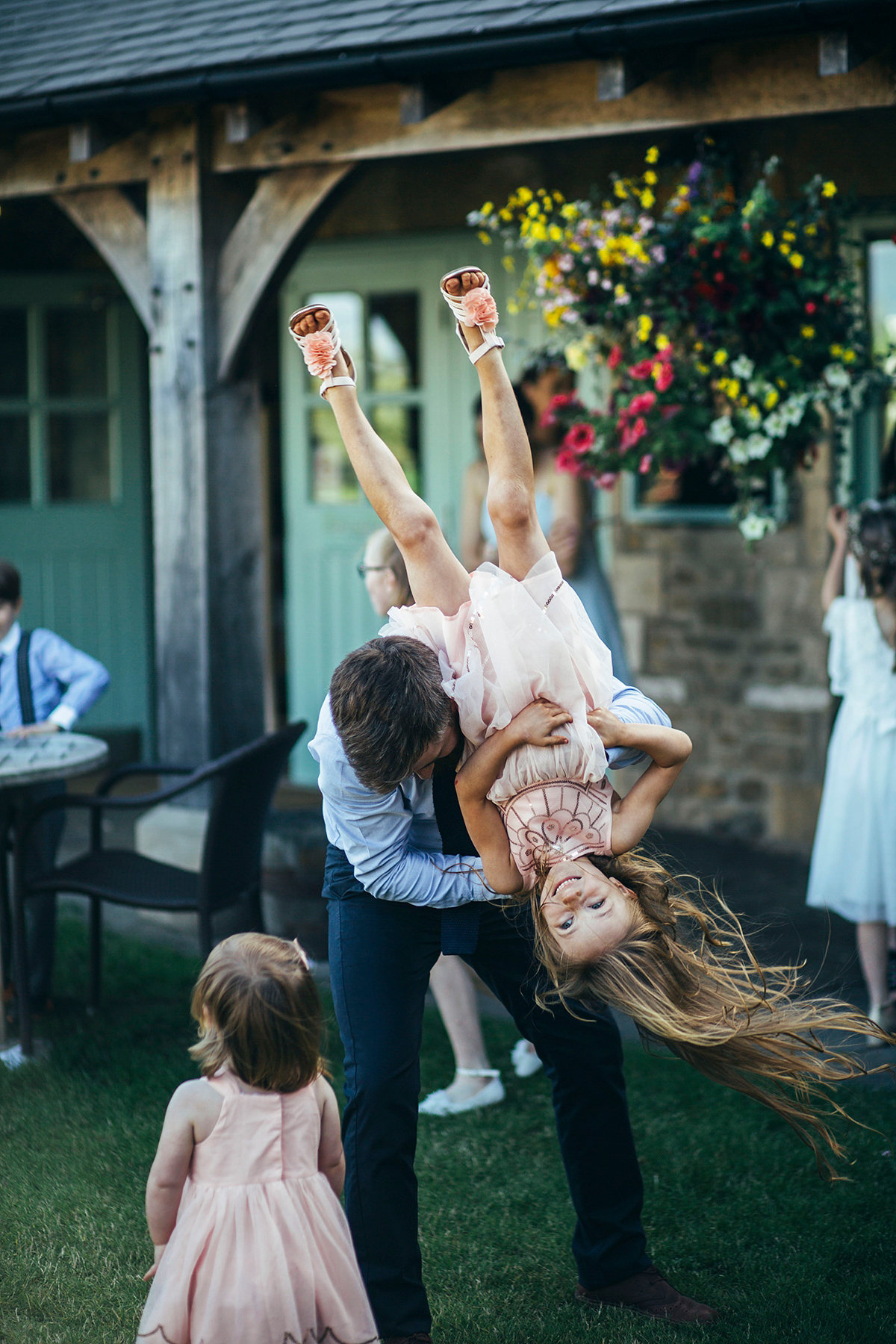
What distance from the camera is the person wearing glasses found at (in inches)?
152

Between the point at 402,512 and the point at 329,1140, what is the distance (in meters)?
1.20

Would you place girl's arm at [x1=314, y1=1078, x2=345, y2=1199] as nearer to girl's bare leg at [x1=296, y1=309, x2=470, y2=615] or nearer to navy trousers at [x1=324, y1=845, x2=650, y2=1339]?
navy trousers at [x1=324, y1=845, x2=650, y2=1339]

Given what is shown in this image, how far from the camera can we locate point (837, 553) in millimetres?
4641

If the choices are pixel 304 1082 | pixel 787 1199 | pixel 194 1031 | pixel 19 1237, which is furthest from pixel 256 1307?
pixel 194 1031

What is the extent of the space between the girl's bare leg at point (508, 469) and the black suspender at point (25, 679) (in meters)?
2.32

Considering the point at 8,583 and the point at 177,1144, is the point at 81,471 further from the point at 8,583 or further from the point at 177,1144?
the point at 177,1144

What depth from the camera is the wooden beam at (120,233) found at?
5.34 metres

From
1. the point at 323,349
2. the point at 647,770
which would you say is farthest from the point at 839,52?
the point at 647,770

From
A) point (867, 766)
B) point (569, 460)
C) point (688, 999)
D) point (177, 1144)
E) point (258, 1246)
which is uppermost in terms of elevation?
point (569, 460)

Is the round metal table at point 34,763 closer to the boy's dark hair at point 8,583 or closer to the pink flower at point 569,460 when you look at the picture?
the boy's dark hair at point 8,583

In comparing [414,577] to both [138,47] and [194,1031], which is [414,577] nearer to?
[194,1031]

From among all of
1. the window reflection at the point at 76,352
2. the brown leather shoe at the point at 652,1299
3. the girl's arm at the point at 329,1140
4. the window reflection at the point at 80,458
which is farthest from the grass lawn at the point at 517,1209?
the window reflection at the point at 76,352

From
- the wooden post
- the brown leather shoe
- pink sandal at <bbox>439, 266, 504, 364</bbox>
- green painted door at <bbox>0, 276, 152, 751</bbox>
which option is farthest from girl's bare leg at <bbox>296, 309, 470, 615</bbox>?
green painted door at <bbox>0, 276, 152, 751</bbox>

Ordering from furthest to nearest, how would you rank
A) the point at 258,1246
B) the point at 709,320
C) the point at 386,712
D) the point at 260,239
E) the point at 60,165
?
1. the point at 60,165
2. the point at 260,239
3. the point at 709,320
4. the point at 386,712
5. the point at 258,1246
